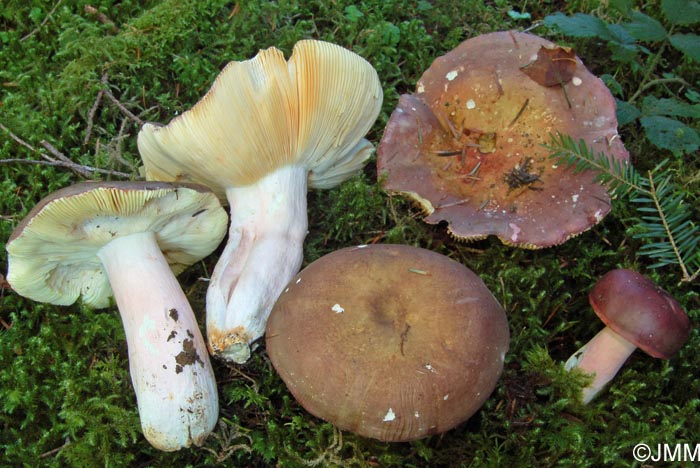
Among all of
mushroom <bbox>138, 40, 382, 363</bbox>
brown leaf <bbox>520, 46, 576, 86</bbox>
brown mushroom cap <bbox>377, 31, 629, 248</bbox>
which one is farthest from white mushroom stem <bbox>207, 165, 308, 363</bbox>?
brown leaf <bbox>520, 46, 576, 86</bbox>

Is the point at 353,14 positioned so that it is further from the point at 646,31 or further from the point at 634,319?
the point at 634,319

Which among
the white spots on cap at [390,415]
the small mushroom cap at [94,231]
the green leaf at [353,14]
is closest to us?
the white spots on cap at [390,415]

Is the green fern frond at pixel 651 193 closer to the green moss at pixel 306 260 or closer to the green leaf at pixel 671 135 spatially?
the green moss at pixel 306 260

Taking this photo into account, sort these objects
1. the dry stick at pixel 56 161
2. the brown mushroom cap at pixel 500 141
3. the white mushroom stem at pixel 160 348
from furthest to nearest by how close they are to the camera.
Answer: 1. the dry stick at pixel 56 161
2. the brown mushroom cap at pixel 500 141
3. the white mushroom stem at pixel 160 348

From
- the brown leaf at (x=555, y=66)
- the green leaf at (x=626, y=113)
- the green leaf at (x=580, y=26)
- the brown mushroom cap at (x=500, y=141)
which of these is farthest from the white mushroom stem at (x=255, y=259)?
the green leaf at (x=626, y=113)

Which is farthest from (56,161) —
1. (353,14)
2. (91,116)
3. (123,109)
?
(353,14)

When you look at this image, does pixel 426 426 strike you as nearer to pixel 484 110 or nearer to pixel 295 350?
pixel 295 350
